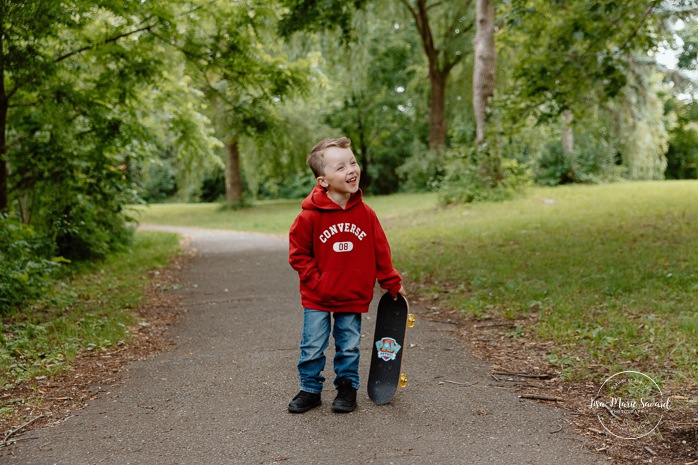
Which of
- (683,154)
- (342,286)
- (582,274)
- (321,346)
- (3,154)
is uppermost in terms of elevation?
(683,154)

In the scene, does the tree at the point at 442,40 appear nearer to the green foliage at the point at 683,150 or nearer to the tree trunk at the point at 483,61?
the tree trunk at the point at 483,61

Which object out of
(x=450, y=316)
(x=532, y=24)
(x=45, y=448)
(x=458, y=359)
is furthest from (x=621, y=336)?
(x=532, y=24)

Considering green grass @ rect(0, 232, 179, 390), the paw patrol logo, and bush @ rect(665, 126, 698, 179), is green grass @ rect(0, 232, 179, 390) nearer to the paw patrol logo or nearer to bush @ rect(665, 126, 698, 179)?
the paw patrol logo

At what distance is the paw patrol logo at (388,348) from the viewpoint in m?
4.05

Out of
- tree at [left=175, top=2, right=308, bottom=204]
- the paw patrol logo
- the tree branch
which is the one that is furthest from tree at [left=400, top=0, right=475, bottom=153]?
the paw patrol logo

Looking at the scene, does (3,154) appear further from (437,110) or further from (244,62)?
(437,110)

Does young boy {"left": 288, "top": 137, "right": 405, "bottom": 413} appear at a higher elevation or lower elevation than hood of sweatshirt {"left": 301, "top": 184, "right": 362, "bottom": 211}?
lower

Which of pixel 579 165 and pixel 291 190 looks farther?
pixel 291 190

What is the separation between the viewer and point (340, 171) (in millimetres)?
3732

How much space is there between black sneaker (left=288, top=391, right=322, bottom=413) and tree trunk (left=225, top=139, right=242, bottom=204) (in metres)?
23.9

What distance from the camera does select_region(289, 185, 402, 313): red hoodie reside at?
3.79 metres

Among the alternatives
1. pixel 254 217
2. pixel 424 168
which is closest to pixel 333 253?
pixel 254 217

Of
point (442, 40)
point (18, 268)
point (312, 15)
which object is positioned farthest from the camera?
point (442, 40)

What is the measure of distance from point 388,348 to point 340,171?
1225 mm
